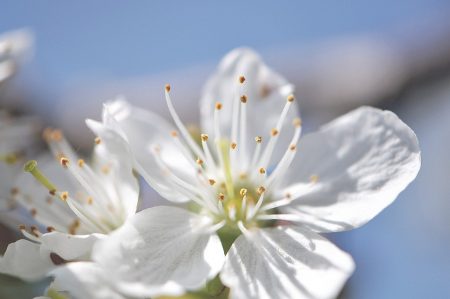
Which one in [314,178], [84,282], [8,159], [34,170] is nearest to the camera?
[84,282]

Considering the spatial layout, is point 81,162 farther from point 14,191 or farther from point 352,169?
point 352,169

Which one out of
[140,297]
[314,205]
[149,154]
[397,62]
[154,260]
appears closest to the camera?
A: [140,297]

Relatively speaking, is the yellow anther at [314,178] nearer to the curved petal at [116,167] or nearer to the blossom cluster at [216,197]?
the blossom cluster at [216,197]

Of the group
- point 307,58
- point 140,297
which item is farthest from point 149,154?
point 307,58

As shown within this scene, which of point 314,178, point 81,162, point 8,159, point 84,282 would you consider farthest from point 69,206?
point 314,178

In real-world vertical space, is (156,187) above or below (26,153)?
below

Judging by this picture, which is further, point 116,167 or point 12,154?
point 12,154

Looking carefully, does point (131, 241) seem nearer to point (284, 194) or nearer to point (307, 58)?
point (284, 194)
